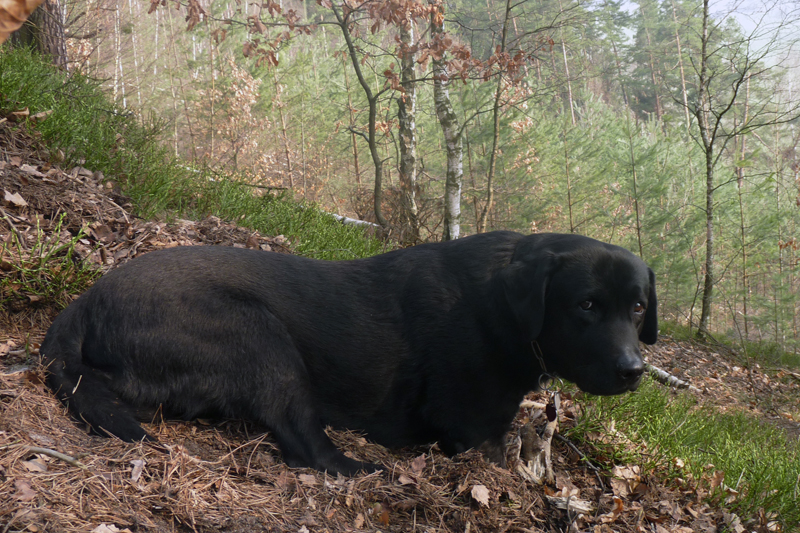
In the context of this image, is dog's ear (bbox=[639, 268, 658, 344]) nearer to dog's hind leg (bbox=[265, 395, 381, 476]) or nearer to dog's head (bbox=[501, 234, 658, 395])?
dog's head (bbox=[501, 234, 658, 395])

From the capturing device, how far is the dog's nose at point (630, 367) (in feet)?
8.29

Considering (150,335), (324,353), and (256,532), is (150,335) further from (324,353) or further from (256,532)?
(256,532)

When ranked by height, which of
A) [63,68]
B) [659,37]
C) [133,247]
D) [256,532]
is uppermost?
[659,37]

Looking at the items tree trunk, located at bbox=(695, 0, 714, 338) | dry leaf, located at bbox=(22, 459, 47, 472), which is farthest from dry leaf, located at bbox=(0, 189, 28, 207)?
→ tree trunk, located at bbox=(695, 0, 714, 338)

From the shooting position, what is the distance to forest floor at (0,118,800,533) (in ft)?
6.48

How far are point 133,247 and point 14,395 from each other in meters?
1.98

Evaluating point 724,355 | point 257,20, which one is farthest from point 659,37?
point 257,20

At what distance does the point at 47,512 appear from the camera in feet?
5.77

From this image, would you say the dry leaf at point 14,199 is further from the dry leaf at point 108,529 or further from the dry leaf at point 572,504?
the dry leaf at point 572,504

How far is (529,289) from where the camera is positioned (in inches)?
106

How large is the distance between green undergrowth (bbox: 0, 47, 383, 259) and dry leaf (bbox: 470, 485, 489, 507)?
3.54m

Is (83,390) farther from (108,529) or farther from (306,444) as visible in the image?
(306,444)

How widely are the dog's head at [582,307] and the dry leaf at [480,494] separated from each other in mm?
692

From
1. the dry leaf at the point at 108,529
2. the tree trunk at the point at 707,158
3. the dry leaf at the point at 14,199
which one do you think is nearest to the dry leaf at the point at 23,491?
the dry leaf at the point at 108,529
